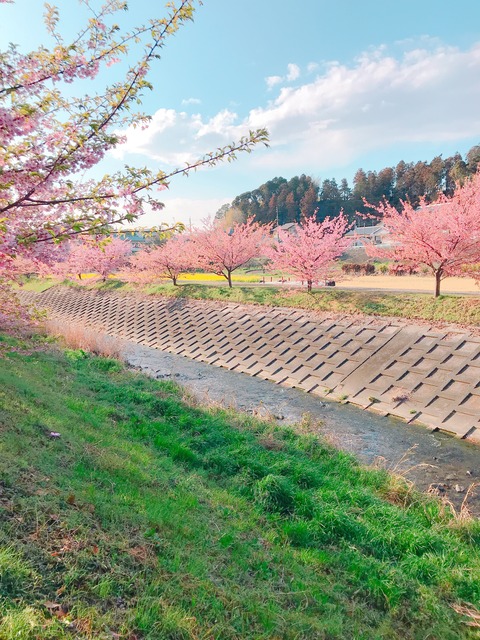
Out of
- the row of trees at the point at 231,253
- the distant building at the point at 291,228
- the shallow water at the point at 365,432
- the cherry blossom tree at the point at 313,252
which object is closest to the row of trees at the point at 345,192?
the distant building at the point at 291,228

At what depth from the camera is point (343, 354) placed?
12.4m

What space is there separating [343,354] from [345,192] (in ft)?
268

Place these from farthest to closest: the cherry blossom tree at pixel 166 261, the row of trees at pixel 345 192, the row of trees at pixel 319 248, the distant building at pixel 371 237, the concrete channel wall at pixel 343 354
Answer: the row of trees at pixel 345 192 < the cherry blossom tree at pixel 166 261 < the distant building at pixel 371 237 < the row of trees at pixel 319 248 < the concrete channel wall at pixel 343 354

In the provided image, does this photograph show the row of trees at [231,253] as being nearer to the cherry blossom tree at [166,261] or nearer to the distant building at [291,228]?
the cherry blossom tree at [166,261]

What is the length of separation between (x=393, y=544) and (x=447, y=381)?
20.8ft

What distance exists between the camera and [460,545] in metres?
4.64

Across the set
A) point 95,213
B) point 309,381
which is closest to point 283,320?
point 309,381

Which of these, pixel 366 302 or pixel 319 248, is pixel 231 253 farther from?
pixel 366 302

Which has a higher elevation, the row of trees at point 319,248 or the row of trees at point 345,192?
the row of trees at point 345,192

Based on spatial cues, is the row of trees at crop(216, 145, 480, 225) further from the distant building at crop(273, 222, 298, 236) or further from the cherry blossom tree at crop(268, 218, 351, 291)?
the cherry blossom tree at crop(268, 218, 351, 291)

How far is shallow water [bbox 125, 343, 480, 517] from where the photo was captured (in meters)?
6.81

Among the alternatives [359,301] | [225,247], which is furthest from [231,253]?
[359,301]

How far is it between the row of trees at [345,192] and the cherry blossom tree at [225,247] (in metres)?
→ 39.0

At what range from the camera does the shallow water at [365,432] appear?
6809 millimetres
